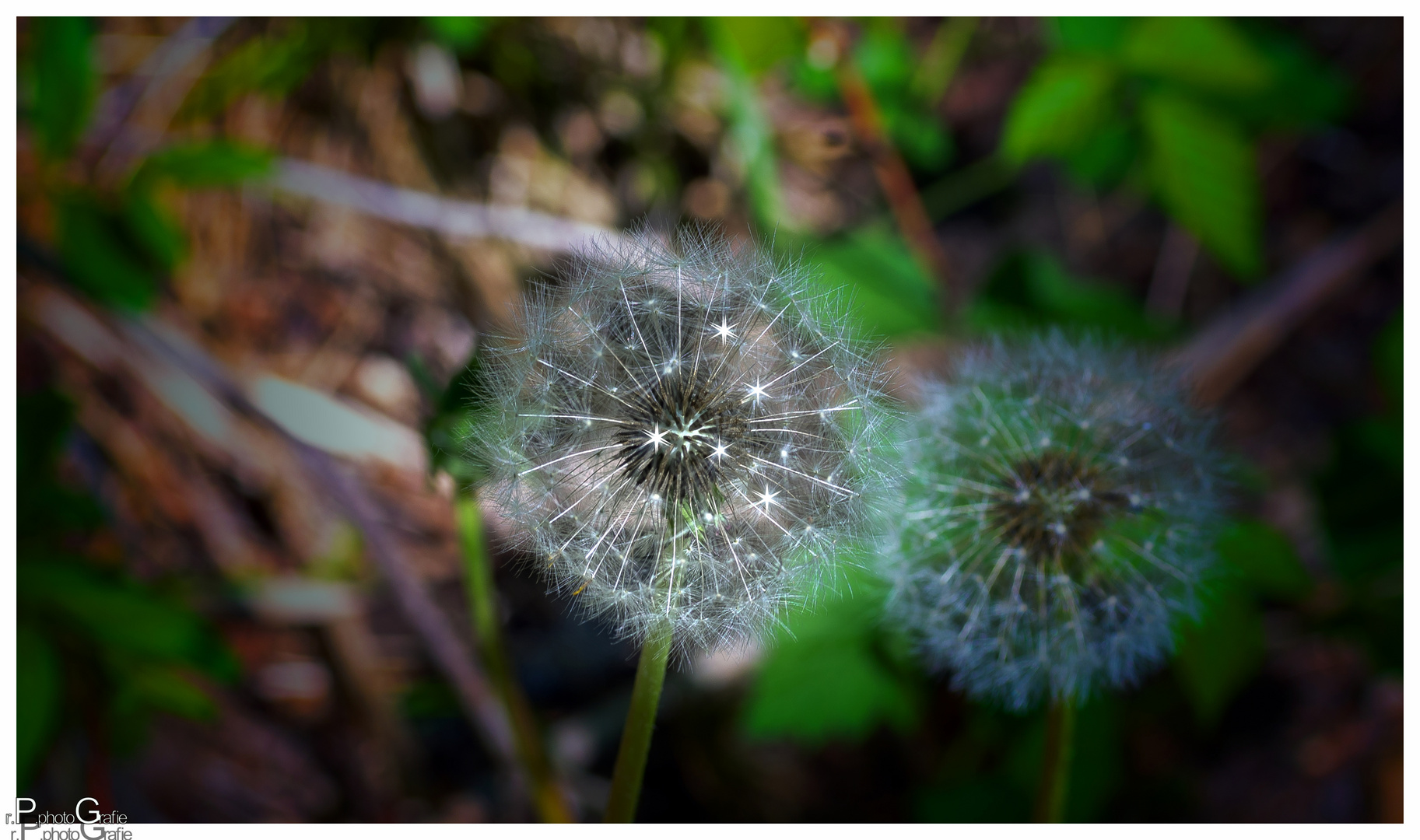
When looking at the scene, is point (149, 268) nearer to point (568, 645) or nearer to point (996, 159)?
point (568, 645)

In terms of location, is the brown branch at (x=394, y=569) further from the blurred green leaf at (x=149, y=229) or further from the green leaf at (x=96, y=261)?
the blurred green leaf at (x=149, y=229)

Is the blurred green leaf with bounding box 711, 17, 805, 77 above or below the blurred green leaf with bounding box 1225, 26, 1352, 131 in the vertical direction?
below

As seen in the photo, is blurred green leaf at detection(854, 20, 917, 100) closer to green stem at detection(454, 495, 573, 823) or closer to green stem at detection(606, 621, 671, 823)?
green stem at detection(454, 495, 573, 823)

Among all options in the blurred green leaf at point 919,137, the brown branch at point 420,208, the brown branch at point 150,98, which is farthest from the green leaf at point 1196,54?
the brown branch at point 150,98

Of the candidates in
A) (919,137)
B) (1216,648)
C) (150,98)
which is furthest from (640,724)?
(150,98)

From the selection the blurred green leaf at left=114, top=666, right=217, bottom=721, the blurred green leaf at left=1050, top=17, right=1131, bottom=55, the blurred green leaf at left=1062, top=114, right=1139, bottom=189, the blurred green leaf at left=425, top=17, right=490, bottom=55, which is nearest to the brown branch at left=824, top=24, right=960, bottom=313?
the blurred green leaf at left=1062, top=114, right=1139, bottom=189

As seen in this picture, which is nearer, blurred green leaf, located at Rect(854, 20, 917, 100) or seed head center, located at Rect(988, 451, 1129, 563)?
seed head center, located at Rect(988, 451, 1129, 563)
